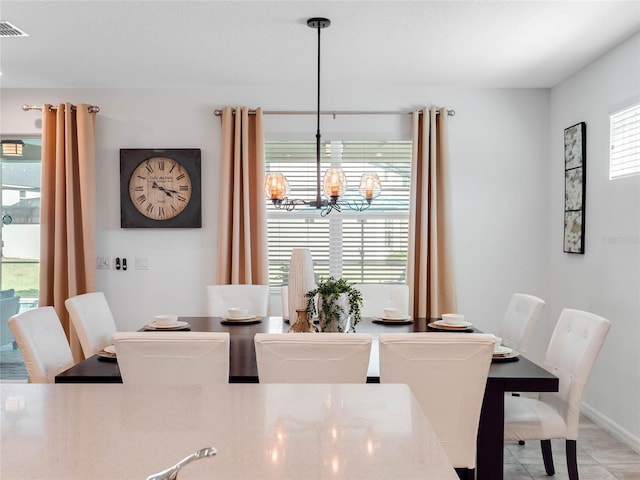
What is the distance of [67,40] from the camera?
3514mm

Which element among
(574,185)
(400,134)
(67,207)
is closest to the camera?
(574,185)

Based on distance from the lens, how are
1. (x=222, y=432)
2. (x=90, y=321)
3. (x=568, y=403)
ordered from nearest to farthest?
1. (x=222, y=432)
2. (x=568, y=403)
3. (x=90, y=321)

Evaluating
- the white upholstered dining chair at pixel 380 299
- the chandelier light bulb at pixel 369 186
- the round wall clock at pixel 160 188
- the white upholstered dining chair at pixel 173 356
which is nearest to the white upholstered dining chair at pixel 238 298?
the white upholstered dining chair at pixel 380 299

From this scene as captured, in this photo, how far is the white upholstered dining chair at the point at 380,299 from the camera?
3938 mm

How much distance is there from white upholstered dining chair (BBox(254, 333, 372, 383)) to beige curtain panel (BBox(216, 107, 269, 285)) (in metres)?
2.50

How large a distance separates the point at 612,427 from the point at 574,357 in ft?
4.58

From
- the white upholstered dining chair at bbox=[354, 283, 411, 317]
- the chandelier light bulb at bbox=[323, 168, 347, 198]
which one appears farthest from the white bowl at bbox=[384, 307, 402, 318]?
the chandelier light bulb at bbox=[323, 168, 347, 198]

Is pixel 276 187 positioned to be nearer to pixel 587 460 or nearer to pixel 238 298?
pixel 238 298

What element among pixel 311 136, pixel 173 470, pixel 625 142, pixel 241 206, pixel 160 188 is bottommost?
pixel 173 470

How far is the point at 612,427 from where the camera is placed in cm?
362

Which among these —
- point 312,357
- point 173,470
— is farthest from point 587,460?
point 173,470

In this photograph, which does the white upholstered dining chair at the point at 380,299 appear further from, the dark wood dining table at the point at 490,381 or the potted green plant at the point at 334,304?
the dark wood dining table at the point at 490,381

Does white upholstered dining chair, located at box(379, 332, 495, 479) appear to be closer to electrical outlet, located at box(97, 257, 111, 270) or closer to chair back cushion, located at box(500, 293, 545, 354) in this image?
chair back cushion, located at box(500, 293, 545, 354)

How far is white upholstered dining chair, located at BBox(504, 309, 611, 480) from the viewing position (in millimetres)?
2523
